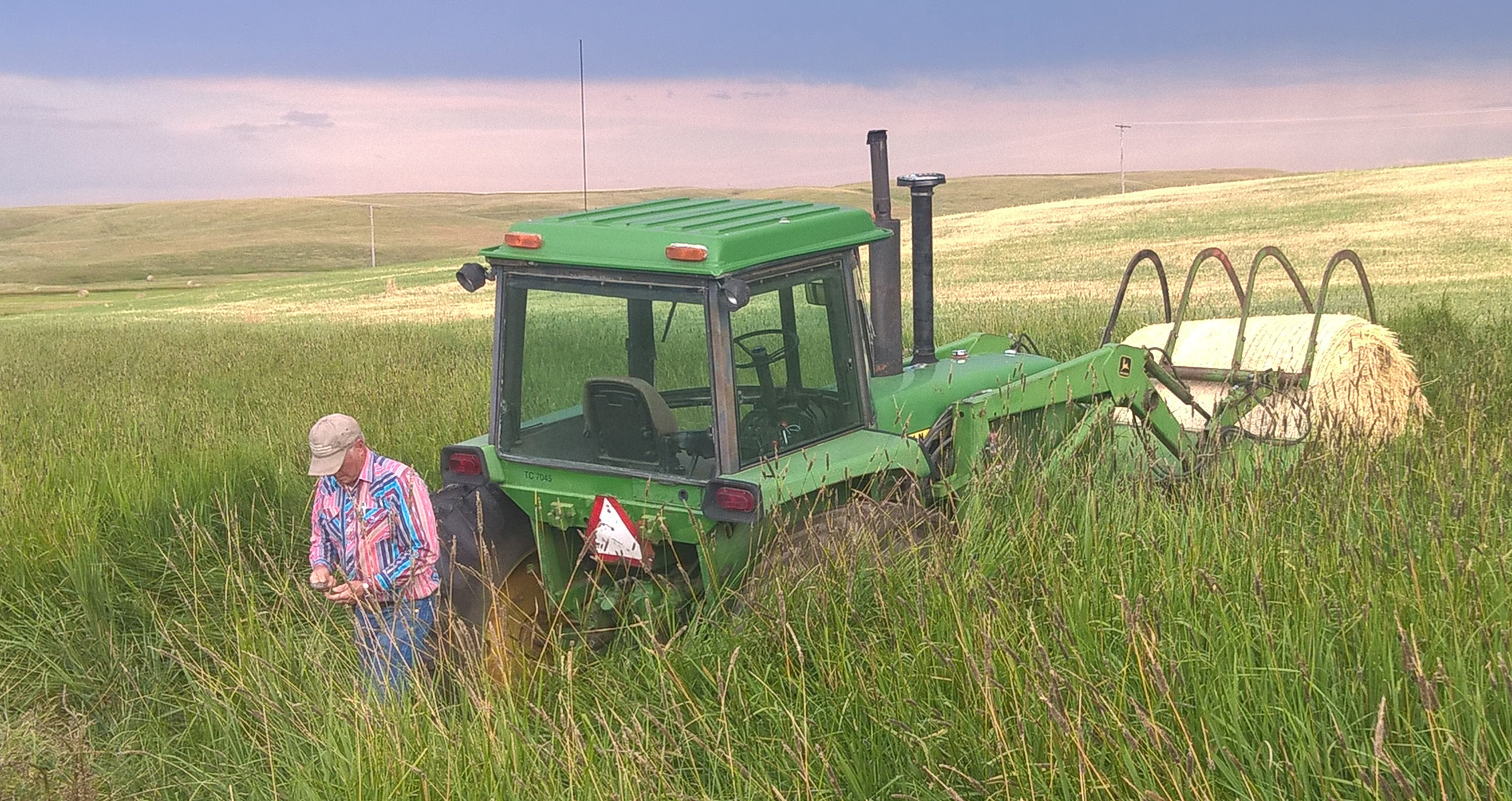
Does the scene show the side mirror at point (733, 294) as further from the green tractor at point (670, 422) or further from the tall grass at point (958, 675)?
the tall grass at point (958, 675)

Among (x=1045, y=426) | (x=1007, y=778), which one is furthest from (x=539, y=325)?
(x=1007, y=778)

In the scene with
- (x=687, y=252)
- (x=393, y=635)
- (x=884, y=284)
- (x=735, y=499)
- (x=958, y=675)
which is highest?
(x=687, y=252)

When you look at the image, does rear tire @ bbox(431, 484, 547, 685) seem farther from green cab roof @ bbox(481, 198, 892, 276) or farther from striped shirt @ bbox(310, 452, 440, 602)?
green cab roof @ bbox(481, 198, 892, 276)

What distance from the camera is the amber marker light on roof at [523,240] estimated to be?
193 inches

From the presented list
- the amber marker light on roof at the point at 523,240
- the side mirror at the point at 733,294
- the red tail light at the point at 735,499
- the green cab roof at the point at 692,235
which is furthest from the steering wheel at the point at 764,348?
the amber marker light on roof at the point at 523,240

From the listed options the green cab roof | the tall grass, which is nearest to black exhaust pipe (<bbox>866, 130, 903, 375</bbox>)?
the green cab roof

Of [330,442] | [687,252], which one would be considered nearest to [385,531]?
[330,442]

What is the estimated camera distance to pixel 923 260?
20.7 ft

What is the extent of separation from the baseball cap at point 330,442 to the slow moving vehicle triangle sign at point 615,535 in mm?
876

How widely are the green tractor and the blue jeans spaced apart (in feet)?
0.47

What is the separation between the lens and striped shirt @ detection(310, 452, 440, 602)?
4.72m

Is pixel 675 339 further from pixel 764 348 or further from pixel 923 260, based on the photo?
pixel 923 260

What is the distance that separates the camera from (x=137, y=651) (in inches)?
233

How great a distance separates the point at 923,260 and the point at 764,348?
1.47 meters
